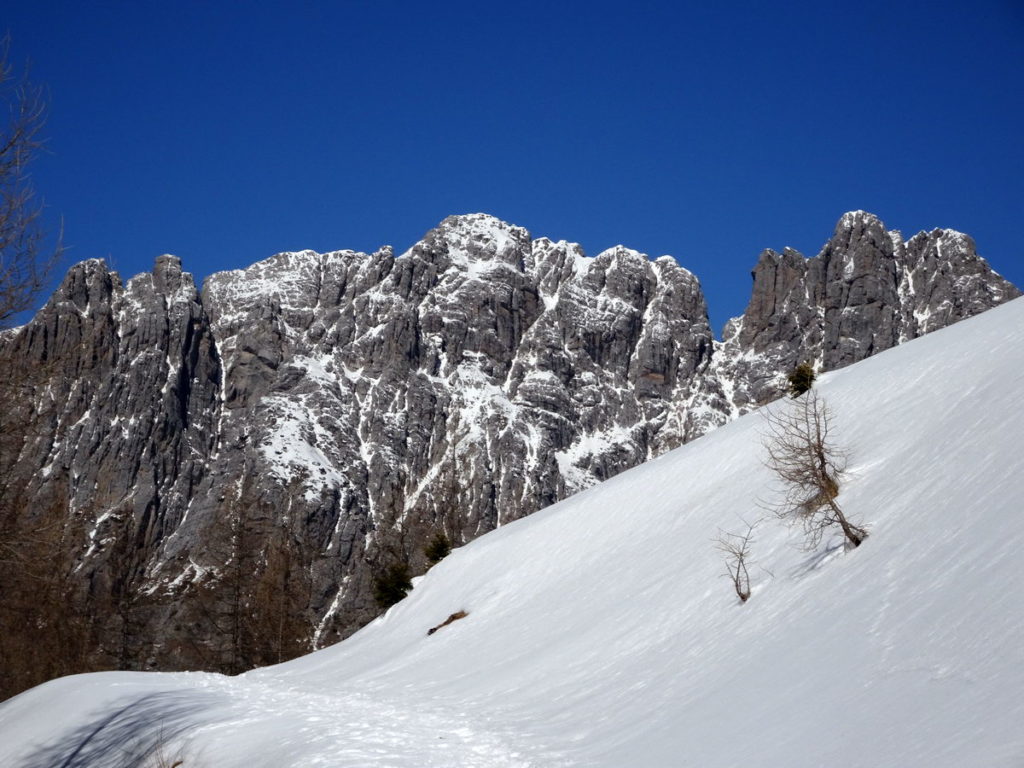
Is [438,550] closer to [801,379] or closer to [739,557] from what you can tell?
[801,379]

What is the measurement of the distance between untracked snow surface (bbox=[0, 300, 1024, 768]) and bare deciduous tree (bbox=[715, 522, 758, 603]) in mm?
258

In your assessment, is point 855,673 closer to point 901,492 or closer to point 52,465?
point 901,492

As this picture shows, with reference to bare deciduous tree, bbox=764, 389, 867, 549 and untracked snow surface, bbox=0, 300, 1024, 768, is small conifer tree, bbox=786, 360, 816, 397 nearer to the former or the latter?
untracked snow surface, bbox=0, 300, 1024, 768

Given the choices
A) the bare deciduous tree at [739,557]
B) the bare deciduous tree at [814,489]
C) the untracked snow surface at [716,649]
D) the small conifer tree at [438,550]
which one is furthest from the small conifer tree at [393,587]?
the bare deciduous tree at [814,489]

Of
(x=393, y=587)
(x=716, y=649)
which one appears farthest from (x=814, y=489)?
(x=393, y=587)

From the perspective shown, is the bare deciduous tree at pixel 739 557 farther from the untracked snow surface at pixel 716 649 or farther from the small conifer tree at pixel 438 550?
the small conifer tree at pixel 438 550

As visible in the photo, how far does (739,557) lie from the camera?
1523 cm

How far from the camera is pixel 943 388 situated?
18781 millimetres

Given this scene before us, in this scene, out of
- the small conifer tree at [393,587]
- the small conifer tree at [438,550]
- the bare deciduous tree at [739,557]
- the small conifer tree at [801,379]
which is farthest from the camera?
the small conifer tree at [438,550]

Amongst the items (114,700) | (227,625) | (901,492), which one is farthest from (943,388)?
(227,625)

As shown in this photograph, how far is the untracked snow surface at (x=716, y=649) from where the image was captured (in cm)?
875

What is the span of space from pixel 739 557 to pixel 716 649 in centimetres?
234

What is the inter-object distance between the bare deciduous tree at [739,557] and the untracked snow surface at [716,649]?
10.2 inches

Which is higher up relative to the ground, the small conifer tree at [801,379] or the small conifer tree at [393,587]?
the small conifer tree at [801,379]
